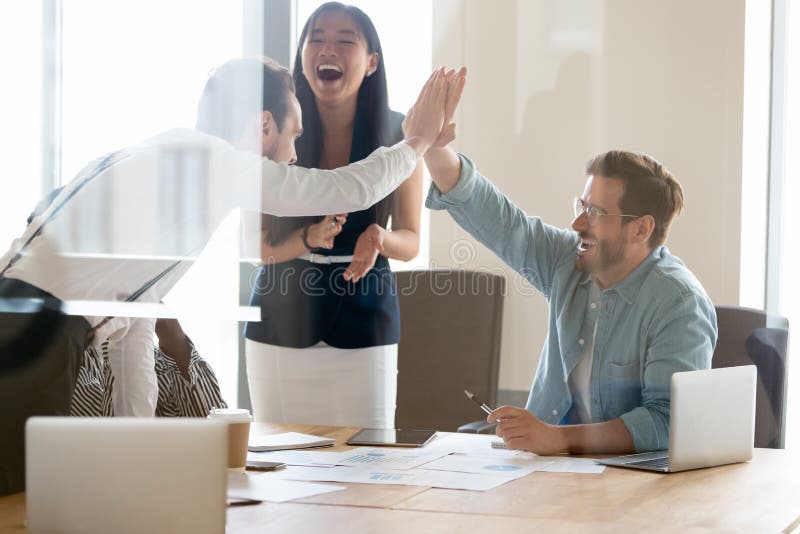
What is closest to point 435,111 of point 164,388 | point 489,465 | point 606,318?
point 606,318

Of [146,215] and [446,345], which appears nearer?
[146,215]

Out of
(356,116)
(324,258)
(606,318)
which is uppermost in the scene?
(356,116)

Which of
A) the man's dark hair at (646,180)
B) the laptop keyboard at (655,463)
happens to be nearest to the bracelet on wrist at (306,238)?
the man's dark hair at (646,180)

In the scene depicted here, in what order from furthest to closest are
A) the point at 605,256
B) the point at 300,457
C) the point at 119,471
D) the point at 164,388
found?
the point at 605,256, the point at 164,388, the point at 300,457, the point at 119,471

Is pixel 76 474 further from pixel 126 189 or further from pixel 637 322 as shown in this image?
pixel 637 322

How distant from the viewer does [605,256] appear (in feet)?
7.75

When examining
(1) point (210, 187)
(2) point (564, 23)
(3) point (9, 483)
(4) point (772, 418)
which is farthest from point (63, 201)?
(4) point (772, 418)

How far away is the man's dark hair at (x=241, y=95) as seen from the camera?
2346 mm

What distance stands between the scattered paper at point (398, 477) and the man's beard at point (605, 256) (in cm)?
85

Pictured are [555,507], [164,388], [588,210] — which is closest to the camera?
[555,507]

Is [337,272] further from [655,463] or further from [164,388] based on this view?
[655,463]

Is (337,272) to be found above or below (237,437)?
above

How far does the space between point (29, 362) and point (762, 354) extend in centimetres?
176

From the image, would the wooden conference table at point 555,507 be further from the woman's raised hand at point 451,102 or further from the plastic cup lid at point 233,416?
the woman's raised hand at point 451,102
